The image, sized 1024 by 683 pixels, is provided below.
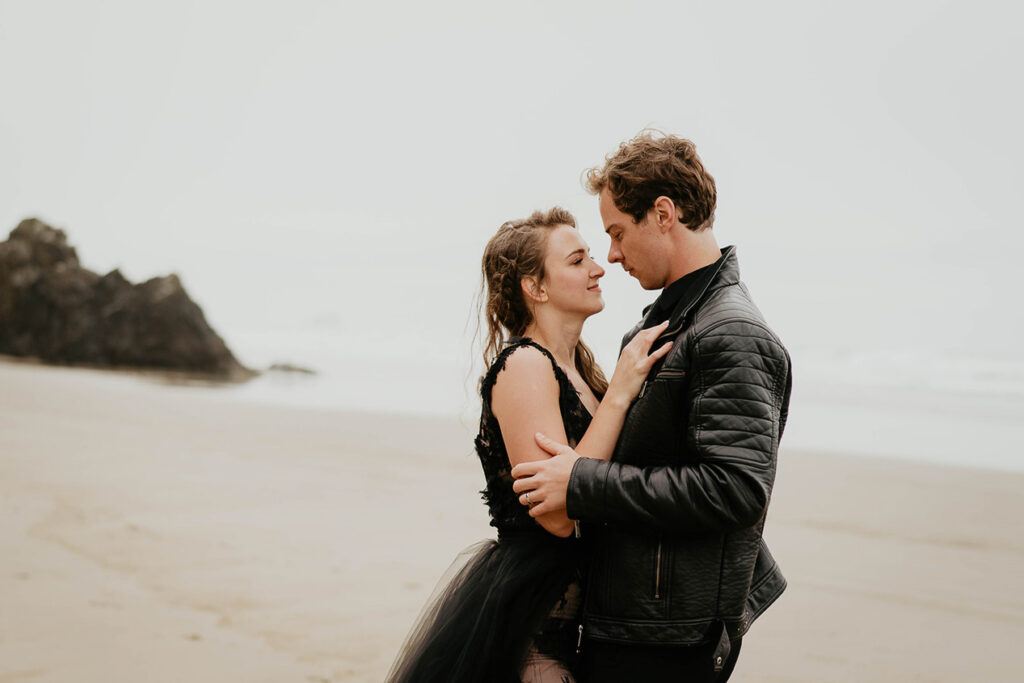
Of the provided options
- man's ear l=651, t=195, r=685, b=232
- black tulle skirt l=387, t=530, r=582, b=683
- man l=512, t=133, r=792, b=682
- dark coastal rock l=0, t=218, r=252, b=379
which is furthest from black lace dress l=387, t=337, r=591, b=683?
dark coastal rock l=0, t=218, r=252, b=379

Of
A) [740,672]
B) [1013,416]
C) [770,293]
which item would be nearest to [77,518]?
[740,672]

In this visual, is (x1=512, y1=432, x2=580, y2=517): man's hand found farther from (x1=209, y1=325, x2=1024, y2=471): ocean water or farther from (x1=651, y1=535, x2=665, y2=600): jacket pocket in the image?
(x1=209, y1=325, x2=1024, y2=471): ocean water

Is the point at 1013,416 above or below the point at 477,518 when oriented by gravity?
above

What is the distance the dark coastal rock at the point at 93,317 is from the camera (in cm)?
2064

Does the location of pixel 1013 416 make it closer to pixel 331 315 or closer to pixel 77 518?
pixel 77 518

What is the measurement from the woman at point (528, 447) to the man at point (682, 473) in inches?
3.4

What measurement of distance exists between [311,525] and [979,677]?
16.3 ft

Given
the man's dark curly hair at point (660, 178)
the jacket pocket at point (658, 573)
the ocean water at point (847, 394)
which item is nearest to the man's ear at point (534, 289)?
the man's dark curly hair at point (660, 178)

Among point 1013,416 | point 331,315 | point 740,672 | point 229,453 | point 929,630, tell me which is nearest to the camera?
point 740,672

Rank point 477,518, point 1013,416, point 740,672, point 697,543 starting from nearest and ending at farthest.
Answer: point 697,543, point 740,672, point 477,518, point 1013,416

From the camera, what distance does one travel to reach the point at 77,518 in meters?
6.78

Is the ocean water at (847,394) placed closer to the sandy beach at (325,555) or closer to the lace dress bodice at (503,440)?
the sandy beach at (325,555)

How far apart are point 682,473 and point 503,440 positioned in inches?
26.0

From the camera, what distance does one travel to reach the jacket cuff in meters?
2.22
